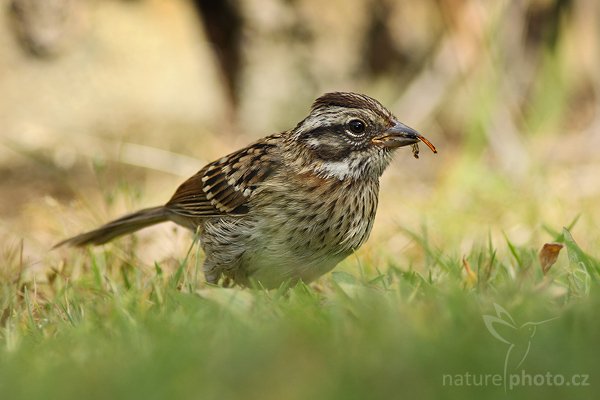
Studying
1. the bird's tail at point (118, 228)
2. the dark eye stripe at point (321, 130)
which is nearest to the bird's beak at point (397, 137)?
the dark eye stripe at point (321, 130)

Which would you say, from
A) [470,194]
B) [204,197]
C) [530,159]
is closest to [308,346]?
[204,197]

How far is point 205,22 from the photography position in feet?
28.9

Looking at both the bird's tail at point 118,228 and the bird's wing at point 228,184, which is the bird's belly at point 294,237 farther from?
the bird's tail at point 118,228

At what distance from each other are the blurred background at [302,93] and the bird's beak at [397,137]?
1.57 meters

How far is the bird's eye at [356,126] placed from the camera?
467 centimetres

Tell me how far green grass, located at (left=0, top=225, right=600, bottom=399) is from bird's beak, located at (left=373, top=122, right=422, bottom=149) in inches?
24.4

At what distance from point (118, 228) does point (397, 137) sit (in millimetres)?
1648

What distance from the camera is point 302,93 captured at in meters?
9.03

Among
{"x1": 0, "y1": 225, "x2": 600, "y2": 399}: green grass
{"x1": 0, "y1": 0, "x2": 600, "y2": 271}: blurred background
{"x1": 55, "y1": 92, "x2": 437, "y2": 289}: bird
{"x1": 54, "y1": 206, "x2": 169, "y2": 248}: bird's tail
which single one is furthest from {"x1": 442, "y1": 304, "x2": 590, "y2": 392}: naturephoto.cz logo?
{"x1": 0, "y1": 0, "x2": 600, "y2": 271}: blurred background

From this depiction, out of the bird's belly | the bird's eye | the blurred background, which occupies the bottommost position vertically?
the bird's belly

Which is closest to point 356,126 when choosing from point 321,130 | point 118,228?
point 321,130

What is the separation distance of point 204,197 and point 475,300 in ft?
6.66

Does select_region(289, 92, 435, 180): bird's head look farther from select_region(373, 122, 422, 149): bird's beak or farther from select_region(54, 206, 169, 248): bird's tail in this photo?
select_region(54, 206, 169, 248): bird's tail

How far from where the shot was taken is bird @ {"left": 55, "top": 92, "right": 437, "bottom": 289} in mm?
4461
